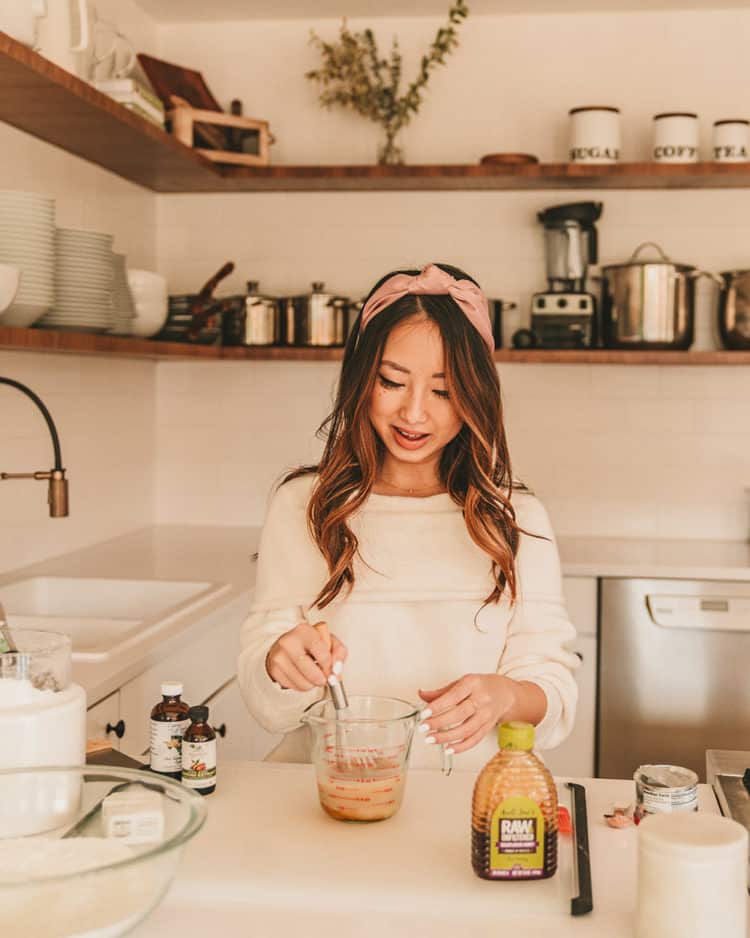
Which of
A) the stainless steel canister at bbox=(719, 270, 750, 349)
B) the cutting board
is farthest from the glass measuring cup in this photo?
the stainless steel canister at bbox=(719, 270, 750, 349)

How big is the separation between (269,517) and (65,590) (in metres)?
1.16

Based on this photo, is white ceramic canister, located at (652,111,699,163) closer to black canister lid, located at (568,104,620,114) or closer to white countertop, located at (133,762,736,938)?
black canister lid, located at (568,104,620,114)

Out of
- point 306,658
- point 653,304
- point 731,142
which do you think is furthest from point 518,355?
point 306,658

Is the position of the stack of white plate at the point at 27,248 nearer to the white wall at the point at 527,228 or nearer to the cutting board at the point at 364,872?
the cutting board at the point at 364,872

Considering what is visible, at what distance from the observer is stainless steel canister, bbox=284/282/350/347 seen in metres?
3.69

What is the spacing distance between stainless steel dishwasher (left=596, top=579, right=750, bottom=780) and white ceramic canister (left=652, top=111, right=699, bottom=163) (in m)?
1.29

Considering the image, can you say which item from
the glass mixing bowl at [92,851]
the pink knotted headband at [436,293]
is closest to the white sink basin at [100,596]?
the pink knotted headband at [436,293]

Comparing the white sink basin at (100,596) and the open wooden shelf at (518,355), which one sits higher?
the open wooden shelf at (518,355)

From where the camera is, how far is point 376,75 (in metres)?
3.75

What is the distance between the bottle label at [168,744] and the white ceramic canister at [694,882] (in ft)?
2.09

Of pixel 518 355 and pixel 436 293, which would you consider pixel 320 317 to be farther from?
pixel 436 293

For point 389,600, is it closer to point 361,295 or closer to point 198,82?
point 361,295

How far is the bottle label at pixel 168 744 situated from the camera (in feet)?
4.83

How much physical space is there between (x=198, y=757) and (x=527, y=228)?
272cm
